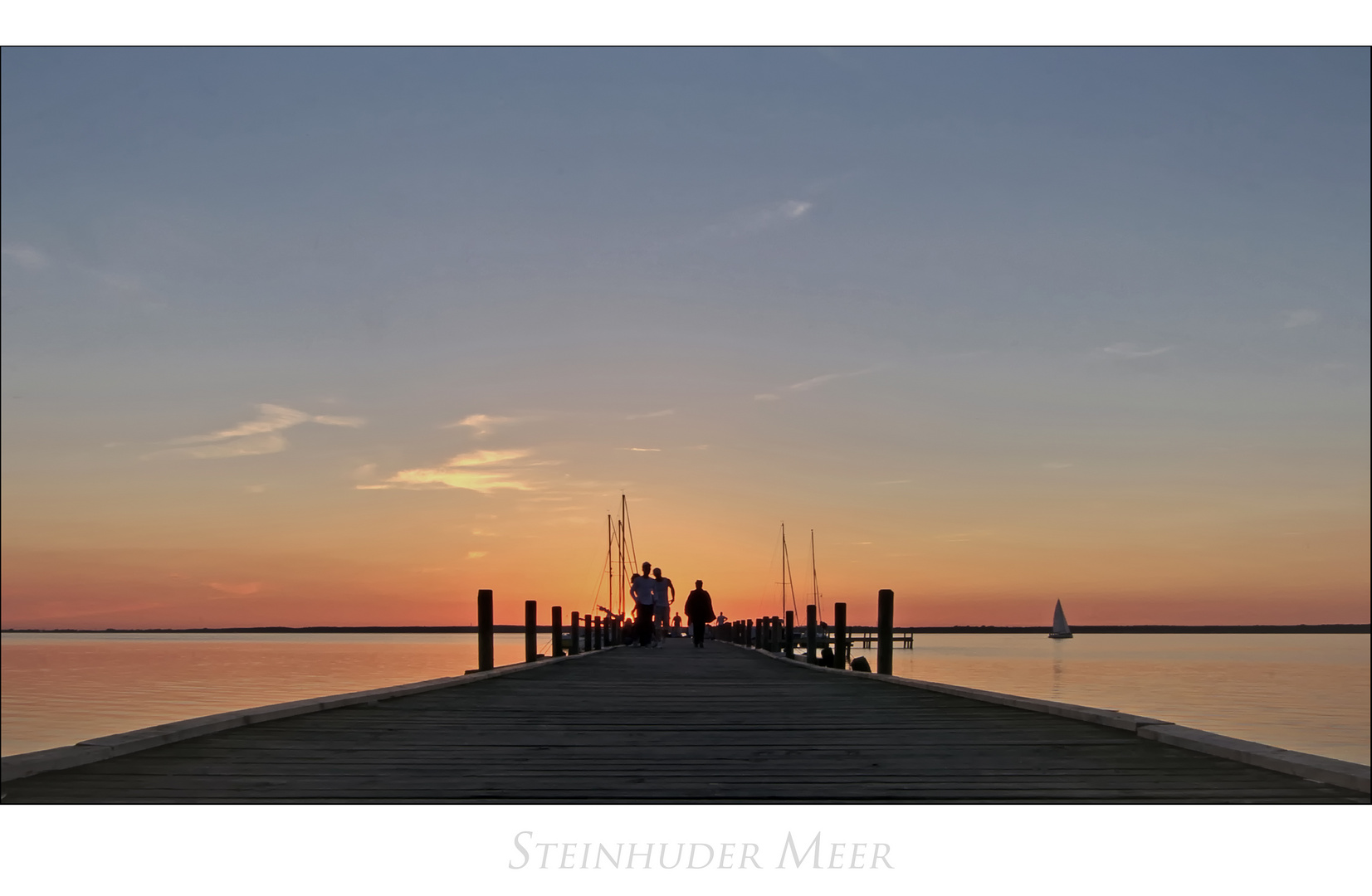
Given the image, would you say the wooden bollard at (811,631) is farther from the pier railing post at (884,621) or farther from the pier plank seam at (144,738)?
the pier plank seam at (144,738)

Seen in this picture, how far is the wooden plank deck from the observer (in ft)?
17.3

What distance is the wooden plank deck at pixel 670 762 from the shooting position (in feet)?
17.3

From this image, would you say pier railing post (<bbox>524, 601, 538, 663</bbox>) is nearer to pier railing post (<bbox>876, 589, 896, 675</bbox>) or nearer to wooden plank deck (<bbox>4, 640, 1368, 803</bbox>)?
pier railing post (<bbox>876, 589, 896, 675</bbox>)

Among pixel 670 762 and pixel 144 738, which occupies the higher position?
pixel 144 738

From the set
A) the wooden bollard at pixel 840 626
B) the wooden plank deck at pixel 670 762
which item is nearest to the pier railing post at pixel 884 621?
the wooden bollard at pixel 840 626

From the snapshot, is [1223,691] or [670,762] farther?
[1223,691]

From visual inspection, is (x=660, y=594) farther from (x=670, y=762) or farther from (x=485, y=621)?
(x=670, y=762)

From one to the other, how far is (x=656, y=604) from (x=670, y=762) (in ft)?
70.6

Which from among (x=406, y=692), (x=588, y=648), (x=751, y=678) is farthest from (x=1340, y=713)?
(x=406, y=692)

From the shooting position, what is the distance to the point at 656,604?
2770 centimetres

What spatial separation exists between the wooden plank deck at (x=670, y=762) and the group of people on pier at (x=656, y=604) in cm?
1662

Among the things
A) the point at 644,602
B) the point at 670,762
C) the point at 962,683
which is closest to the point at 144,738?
the point at 670,762
